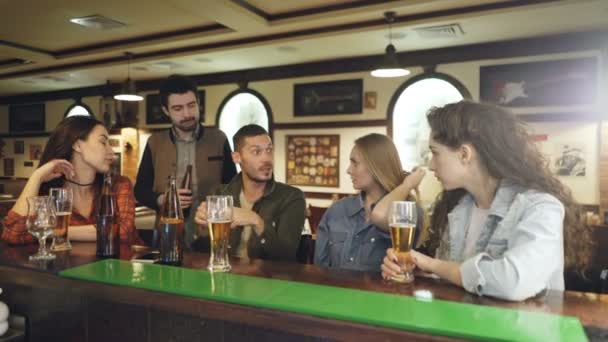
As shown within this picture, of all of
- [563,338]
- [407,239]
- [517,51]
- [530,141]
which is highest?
[517,51]

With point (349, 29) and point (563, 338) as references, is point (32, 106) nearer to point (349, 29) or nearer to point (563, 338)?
point (349, 29)

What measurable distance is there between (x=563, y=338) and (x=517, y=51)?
18.4 feet

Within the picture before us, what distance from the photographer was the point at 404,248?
1.31 m

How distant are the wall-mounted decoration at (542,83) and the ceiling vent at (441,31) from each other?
0.84 metres

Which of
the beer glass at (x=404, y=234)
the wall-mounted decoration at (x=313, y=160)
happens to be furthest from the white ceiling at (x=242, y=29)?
the beer glass at (x=404, y=234)

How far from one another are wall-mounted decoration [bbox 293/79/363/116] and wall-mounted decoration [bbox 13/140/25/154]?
690 centimetres

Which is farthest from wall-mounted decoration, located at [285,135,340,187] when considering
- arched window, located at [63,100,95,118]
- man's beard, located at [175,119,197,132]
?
arched window, located at [63,100,95,118]

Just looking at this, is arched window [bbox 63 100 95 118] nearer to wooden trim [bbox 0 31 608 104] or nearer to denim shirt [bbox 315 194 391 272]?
wooden trim [bbox 0 31 608 104]

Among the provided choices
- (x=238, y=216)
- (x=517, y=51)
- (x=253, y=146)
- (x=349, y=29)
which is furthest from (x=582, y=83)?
(x=238, y=216)

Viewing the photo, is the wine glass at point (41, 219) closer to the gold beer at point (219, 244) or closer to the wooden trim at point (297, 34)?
the gold beer at point (219, 244)

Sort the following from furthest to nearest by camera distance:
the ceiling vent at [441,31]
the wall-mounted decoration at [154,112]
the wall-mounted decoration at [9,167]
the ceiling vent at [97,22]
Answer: the wall-mounted decoration at [9,167], the wall-mounted decoration at [154,112], the ceiling vent at [97,22], the ceiling vent at [441,31]

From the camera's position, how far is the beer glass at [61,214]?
1674 mm

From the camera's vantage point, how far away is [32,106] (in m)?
10.2

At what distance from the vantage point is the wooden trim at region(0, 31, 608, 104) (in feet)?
18.0
